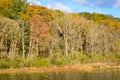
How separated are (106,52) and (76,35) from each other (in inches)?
531

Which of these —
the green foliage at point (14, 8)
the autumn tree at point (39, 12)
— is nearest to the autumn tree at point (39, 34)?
the autumn tree at point (39, 12)

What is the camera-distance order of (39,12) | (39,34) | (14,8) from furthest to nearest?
(39,12), (14,8), (39,34)

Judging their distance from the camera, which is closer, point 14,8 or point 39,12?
point 14,8

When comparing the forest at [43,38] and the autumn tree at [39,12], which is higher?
the autumn tree at [39,12]

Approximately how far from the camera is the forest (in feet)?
207

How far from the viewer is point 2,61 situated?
58.8 meters

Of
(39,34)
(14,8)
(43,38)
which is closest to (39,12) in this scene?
(14,8)

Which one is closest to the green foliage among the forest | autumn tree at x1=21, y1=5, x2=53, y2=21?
the forest

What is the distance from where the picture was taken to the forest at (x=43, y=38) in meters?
63.0

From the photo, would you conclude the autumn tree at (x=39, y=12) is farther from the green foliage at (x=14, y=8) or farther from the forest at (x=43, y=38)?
the green foliage at (x=14, y=8)

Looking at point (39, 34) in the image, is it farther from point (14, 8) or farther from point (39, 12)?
point (39, 12)

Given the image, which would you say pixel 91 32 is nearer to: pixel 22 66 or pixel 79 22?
pixel 79 22

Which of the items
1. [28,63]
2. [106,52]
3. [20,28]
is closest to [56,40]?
[20,28]

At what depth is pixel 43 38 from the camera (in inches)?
2751
